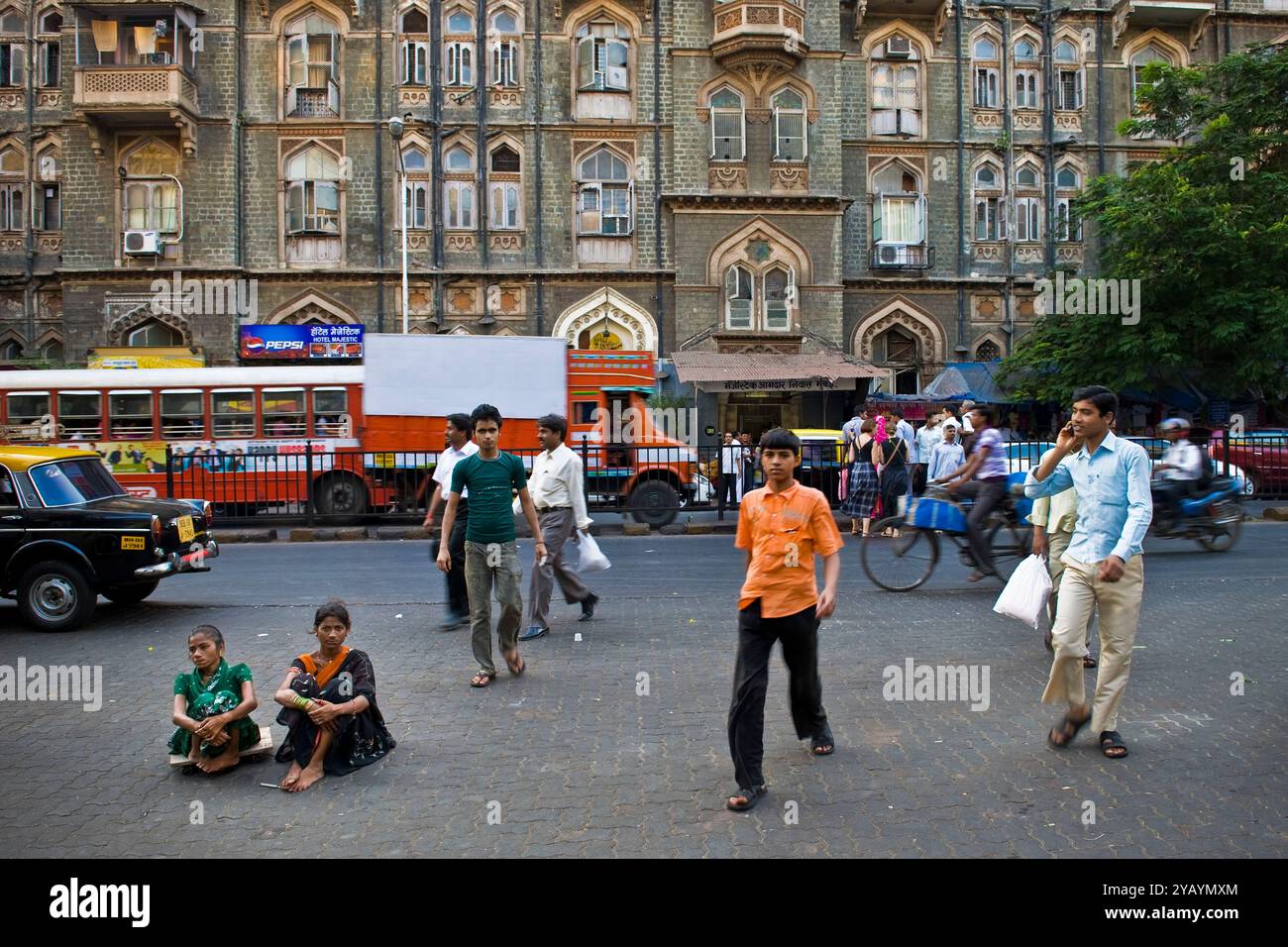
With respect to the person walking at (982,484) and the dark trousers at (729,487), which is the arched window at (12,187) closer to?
the dark trousers at (729,487)

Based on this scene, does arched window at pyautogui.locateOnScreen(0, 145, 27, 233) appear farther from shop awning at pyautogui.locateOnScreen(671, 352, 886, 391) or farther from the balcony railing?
the balcony railing

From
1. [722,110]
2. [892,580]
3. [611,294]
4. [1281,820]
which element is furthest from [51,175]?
[1281,820]

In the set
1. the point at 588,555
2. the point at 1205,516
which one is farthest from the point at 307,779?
the point at 1205,516

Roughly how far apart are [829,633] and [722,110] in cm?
2379

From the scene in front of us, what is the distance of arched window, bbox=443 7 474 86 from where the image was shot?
95.7ft

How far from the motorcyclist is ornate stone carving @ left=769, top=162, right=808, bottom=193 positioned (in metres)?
18.3

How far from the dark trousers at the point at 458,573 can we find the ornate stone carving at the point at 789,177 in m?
22.9

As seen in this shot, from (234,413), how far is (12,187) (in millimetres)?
16334

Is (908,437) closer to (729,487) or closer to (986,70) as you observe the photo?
(729,487)

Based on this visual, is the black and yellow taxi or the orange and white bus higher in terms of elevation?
the orange and white bus

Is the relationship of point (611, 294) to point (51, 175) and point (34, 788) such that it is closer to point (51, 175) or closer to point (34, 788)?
point (51, 175)

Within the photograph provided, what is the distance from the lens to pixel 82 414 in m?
18.9

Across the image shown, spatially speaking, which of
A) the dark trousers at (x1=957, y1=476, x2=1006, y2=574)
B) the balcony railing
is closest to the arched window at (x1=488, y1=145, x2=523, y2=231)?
the balcony railing

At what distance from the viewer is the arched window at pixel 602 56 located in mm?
29203
